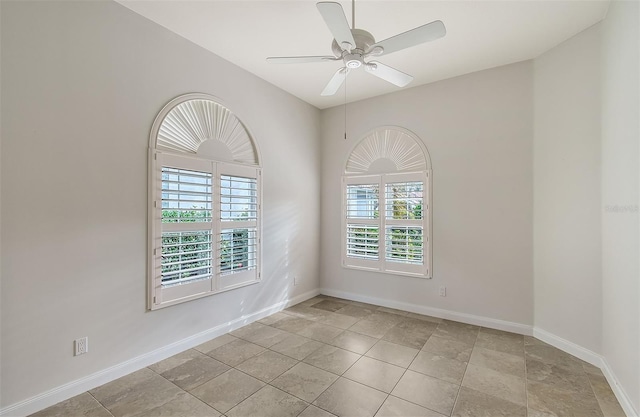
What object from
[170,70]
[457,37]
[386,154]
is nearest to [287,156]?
[386,154]

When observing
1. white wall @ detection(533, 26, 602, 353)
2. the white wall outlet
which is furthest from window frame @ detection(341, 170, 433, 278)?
the white wall outlet

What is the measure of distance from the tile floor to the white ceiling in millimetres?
3014

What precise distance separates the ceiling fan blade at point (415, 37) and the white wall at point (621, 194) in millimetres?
1383

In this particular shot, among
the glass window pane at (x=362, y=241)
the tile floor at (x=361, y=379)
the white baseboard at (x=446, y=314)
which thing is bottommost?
the tile floor at (x=361, y=379)

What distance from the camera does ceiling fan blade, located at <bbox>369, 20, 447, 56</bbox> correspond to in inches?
69.3

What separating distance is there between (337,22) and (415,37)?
A: 1.74 ft

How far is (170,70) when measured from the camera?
9.10ft

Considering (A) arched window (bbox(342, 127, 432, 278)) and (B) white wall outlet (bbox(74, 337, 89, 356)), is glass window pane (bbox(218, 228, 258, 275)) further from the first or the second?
(A) arched window (bbox(342, 127, 432, 278))

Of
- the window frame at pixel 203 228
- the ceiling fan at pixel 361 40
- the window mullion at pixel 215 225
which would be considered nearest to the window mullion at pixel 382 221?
the window frame at pixel 203 228

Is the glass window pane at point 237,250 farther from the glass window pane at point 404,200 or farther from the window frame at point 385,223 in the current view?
the glass window pane at point 404,200

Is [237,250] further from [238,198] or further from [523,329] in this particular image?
[523,329]

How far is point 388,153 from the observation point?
4.11 m

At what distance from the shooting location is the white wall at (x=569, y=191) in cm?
266

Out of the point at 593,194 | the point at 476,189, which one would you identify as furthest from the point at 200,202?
the point at 593,194
